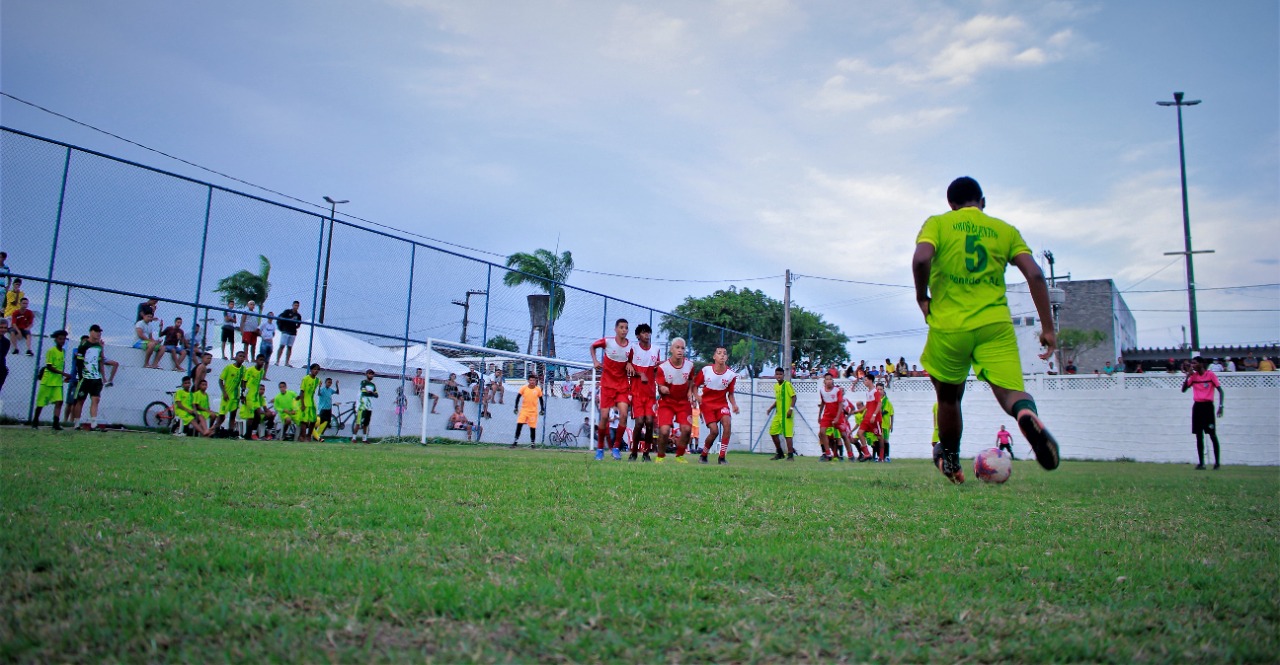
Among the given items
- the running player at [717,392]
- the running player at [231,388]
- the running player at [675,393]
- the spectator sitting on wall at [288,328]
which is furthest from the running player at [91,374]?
the running player at [717,392]

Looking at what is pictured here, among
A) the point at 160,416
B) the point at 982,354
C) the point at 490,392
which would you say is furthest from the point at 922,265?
the point at 490,392

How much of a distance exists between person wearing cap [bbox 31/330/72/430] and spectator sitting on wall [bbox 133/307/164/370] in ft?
5.56

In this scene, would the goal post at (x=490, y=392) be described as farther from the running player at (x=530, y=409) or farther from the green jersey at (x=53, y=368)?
the green jersey at (x=53, y=368)

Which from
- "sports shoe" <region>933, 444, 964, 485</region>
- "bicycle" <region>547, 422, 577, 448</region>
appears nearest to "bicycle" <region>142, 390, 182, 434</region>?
"bicycle" <region>547, 422, 577, 448</region>

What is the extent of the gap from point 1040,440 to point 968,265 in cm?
130

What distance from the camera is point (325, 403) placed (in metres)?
18.3

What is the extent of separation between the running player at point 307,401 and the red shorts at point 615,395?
287 inches

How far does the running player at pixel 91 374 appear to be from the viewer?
13430 mm

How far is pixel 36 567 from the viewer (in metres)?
2.51

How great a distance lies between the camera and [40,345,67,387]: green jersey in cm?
1300

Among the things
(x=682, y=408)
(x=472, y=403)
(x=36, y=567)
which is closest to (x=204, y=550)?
(x=36, y=567)

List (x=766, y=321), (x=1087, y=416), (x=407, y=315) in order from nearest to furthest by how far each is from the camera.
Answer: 1. (x=407, y=315)
2. (x=1087, y=416)
3. (x=766, y=321)

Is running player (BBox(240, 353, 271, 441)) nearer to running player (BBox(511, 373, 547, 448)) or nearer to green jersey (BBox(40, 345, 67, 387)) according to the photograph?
green jersey (BBox(40, 345, 67, 387))

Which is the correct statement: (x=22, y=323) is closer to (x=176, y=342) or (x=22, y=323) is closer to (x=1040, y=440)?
A: (x=176, y=342)
